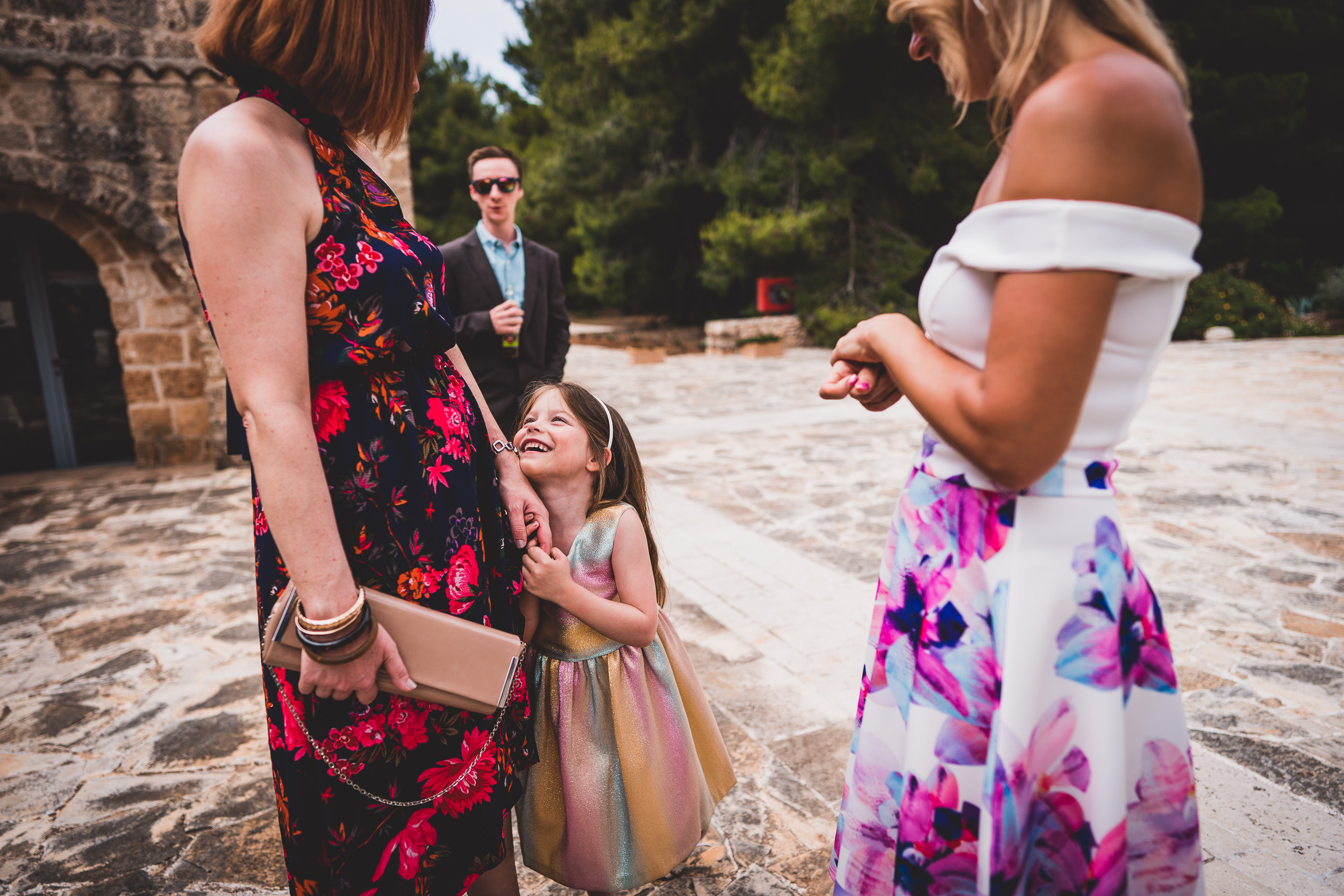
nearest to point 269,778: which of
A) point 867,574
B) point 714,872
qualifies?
point 714,872

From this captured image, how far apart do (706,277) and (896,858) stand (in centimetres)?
1742

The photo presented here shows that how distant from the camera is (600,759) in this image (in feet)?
5.53

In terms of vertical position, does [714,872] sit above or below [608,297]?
below

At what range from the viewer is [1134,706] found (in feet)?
3.40

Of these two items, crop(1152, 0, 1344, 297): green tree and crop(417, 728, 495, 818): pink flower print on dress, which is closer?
crop(417, 728, 495, 818): pink flower print on dress

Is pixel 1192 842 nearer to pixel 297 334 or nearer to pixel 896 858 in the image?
pixel 896 858

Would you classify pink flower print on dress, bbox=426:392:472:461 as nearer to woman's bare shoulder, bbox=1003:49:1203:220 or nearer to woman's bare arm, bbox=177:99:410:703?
woman's bare arm, bbox=177:99:410:703

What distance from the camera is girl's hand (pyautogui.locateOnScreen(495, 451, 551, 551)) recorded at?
1.57 meters

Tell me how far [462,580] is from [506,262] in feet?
10.1

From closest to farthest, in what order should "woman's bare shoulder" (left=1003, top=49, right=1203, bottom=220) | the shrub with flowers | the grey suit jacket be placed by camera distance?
1. "woman's bare shoulder" (left=1003, top=49, right=1203, bottom=220)
2. the grey suit jacket
3. the shrub with flowers

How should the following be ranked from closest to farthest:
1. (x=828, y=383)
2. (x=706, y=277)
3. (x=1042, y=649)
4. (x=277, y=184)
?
(x=1042, y=649)
(x=277, y=184)
(x=828, y=383)
(x=706, y=277)

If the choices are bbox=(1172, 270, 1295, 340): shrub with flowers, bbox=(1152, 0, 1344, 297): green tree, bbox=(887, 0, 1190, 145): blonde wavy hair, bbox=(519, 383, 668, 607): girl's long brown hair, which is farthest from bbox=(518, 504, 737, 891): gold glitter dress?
bbox=(1152, 0, 1344, 297): green tree

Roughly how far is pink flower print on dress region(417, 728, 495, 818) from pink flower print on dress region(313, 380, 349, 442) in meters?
0.59

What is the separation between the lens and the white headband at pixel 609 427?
1812 millimetres
